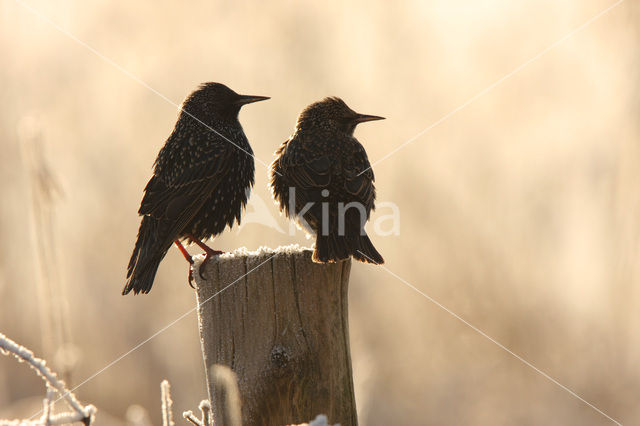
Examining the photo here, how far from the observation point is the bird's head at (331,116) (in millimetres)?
4605

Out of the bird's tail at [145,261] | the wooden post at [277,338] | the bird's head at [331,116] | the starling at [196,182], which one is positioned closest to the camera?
the wooden post at [277,338]

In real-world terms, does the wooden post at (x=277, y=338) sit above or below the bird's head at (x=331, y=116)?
below

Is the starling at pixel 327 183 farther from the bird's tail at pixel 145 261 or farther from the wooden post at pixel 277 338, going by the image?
the bird's tail at pixel 145 261

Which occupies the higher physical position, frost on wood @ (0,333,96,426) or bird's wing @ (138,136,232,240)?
bird's wing @ (138,136,232,240)

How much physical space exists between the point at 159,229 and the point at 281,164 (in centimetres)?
88

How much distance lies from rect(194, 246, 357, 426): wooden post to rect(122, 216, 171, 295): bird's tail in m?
0.99

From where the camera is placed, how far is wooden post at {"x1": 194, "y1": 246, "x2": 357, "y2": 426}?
250 cm

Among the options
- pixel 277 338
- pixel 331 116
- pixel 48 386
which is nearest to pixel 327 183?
pixel 331 116

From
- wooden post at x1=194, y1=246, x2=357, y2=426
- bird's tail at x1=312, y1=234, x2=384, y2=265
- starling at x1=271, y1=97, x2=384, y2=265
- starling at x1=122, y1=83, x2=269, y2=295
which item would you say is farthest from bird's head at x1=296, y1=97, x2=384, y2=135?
wooden post at x1=194, y1=246, x2=357, y2=426

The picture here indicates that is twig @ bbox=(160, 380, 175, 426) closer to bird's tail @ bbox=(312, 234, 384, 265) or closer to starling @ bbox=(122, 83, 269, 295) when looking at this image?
bird's tail @ bbox=(312, 234, 384, 265)

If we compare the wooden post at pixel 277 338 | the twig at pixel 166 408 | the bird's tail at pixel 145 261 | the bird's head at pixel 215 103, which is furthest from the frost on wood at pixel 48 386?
the bird's head at pixel 215 103

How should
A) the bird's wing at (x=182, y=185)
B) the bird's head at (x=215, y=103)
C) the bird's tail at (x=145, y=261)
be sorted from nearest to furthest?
the bird's tail at (x=145, y=261) < the bird's wing at (x=182, y=185) < the bird's head at (x=215, y=103)

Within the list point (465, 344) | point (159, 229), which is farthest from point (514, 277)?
point (159, 229)

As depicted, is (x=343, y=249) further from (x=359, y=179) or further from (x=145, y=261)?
(x=145, y=261)
